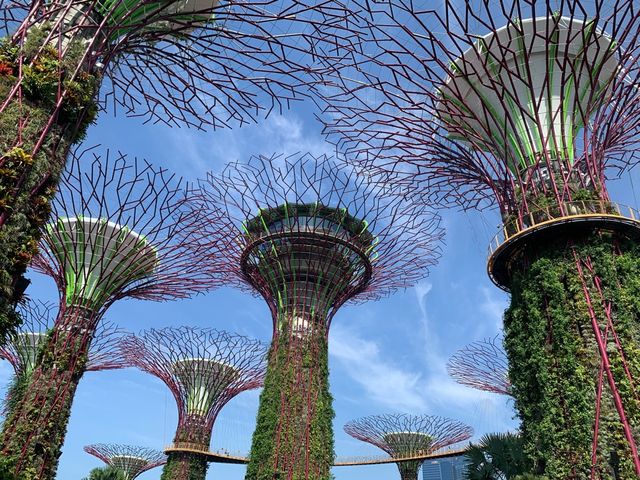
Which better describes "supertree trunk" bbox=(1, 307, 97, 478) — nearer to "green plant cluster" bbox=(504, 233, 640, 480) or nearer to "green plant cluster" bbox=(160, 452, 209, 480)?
"green plant cluster" bbox=(504, 233, 640, 480)

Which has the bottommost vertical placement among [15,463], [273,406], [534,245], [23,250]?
[15,463]

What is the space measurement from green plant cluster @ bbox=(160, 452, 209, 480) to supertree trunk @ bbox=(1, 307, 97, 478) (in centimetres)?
1604

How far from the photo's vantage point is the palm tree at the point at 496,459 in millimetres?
14078

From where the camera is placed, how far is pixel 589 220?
1234 cm

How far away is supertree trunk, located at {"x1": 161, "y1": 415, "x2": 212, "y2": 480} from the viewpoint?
1219 inches

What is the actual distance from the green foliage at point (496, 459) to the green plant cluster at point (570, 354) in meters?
2.37

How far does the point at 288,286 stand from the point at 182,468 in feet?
52.4

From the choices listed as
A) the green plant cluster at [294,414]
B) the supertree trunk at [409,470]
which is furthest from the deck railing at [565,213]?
the supertree trunk at [409,470]

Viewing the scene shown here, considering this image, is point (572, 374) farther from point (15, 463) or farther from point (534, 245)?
point (15, 463)

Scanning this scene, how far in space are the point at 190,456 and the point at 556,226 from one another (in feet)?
86.8

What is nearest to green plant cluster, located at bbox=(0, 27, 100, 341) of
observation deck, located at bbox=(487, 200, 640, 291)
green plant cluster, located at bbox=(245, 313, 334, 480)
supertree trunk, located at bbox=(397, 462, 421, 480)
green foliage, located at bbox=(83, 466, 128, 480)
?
observation deck, located at bbox=(487, 200, 640, 291)

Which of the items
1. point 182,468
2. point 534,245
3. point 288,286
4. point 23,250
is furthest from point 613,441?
point 182,468

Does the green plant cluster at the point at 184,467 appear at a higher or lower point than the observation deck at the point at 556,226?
lower

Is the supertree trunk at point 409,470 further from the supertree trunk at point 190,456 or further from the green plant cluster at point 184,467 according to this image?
the green plant cluster at point 184,467
